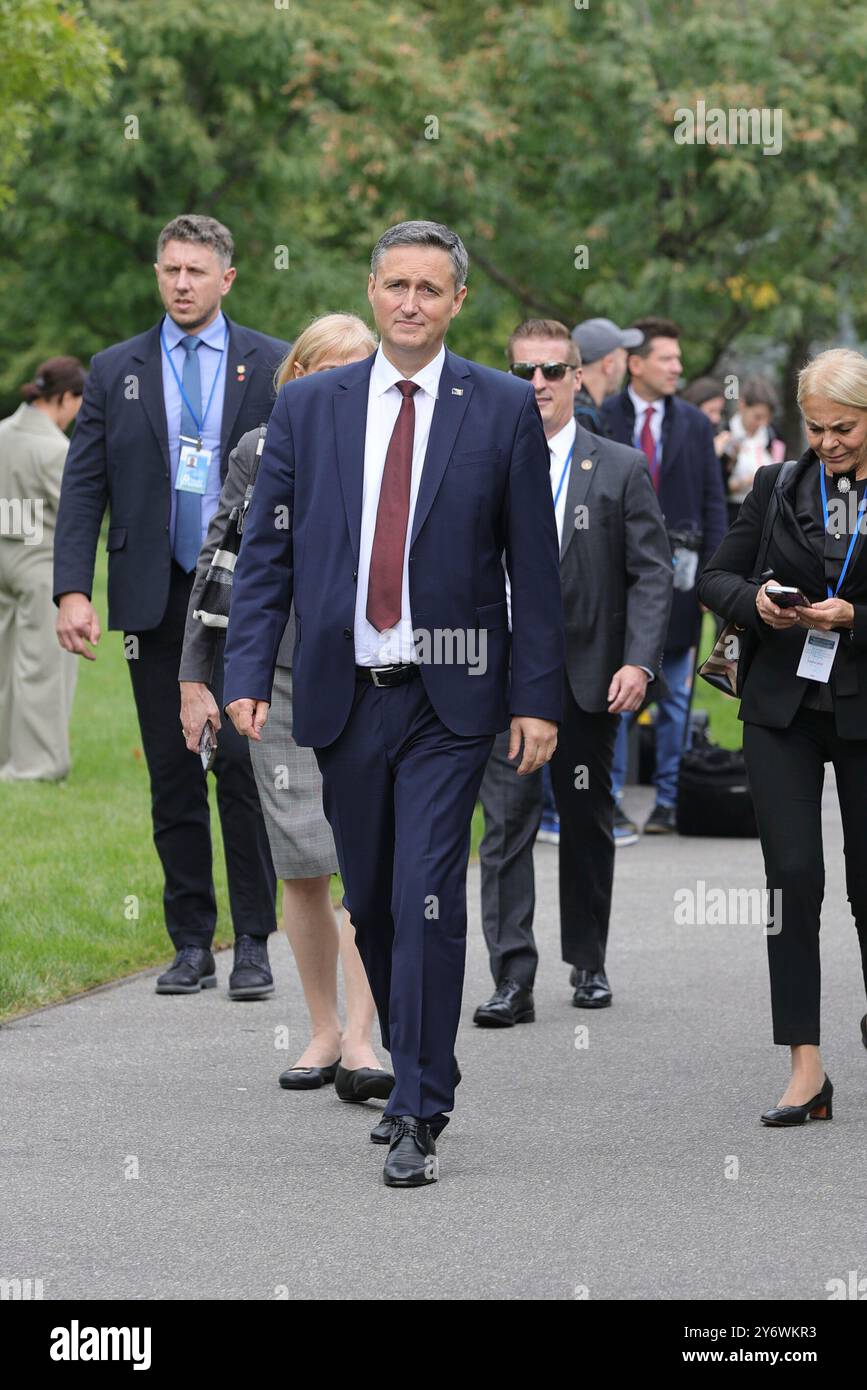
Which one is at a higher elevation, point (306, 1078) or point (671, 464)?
point (671, 464)

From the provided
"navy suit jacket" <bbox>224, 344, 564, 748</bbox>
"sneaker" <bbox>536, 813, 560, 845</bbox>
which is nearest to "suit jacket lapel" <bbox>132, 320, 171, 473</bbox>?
"navy suit jacket" <bbox>224, 344, 564, 748</bbox>

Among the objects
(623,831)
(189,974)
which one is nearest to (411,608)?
(189,974)

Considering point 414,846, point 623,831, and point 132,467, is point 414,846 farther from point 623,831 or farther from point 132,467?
point 623,831

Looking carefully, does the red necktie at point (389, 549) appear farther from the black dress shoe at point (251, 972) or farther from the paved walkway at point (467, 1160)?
the black dress shoe at point (251, 972)

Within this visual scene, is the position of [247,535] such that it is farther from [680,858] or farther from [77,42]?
[77,42]

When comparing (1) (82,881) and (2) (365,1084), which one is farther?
(1) (82,881)

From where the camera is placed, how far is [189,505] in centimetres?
793

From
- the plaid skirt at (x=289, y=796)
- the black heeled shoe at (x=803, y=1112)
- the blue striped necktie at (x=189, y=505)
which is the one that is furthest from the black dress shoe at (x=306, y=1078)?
the blue striped necktie at (x=189, y=505)

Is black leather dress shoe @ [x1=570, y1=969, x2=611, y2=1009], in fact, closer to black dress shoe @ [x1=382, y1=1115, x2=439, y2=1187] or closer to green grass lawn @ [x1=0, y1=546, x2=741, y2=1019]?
green grass lawn @ [x1=0, y1=546, x2=741, y2=1019]

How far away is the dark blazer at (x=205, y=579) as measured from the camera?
6.99m

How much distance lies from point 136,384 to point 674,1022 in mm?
2776

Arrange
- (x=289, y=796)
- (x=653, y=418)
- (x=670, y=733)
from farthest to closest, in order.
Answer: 1. (x=670, y=733)
2. (x=653, y=418)
3. (x=289, y=796)

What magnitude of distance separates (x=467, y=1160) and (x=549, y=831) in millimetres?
5722

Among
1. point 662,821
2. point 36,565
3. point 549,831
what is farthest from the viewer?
point 36,565
